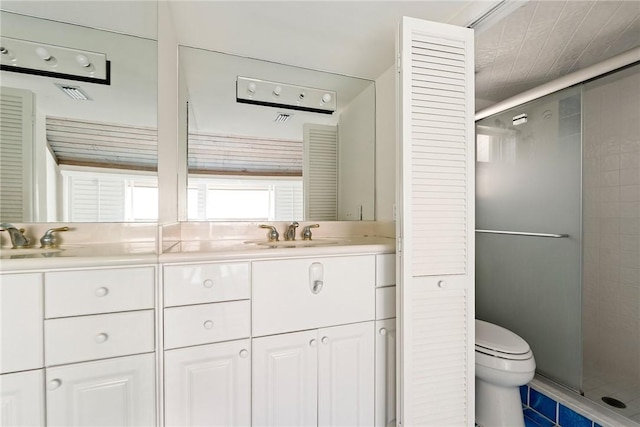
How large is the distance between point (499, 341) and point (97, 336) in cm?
176

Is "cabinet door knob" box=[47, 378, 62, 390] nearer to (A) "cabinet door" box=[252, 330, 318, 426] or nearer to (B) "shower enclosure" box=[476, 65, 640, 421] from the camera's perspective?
(A) "cabinet door" box=[252, 330, 318, 426]

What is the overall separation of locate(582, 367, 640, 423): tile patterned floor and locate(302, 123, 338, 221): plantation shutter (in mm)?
1762

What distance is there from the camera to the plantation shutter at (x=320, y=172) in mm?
1843

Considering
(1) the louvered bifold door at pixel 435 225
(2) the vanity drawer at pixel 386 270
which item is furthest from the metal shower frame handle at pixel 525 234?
(2) the vanity drawer at pixel 386 270

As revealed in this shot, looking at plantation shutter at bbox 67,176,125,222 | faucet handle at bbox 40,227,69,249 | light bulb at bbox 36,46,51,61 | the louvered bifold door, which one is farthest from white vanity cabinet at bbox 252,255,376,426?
light bulb at bbox 36,46,51,61

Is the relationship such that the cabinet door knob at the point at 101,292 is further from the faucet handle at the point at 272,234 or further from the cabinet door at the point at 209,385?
the faucet handle at the point at 272,234

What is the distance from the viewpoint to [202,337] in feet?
3.46

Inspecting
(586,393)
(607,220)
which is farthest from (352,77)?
(586,393)

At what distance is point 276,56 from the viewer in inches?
67.8

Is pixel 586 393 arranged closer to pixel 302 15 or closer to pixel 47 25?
pixel 302 15

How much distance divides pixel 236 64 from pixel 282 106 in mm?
352

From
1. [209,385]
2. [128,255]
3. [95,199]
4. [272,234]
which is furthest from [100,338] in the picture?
[272,234]

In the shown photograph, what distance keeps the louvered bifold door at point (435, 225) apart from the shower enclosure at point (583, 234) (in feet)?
3.28

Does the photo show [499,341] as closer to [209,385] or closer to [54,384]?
[209,385]
